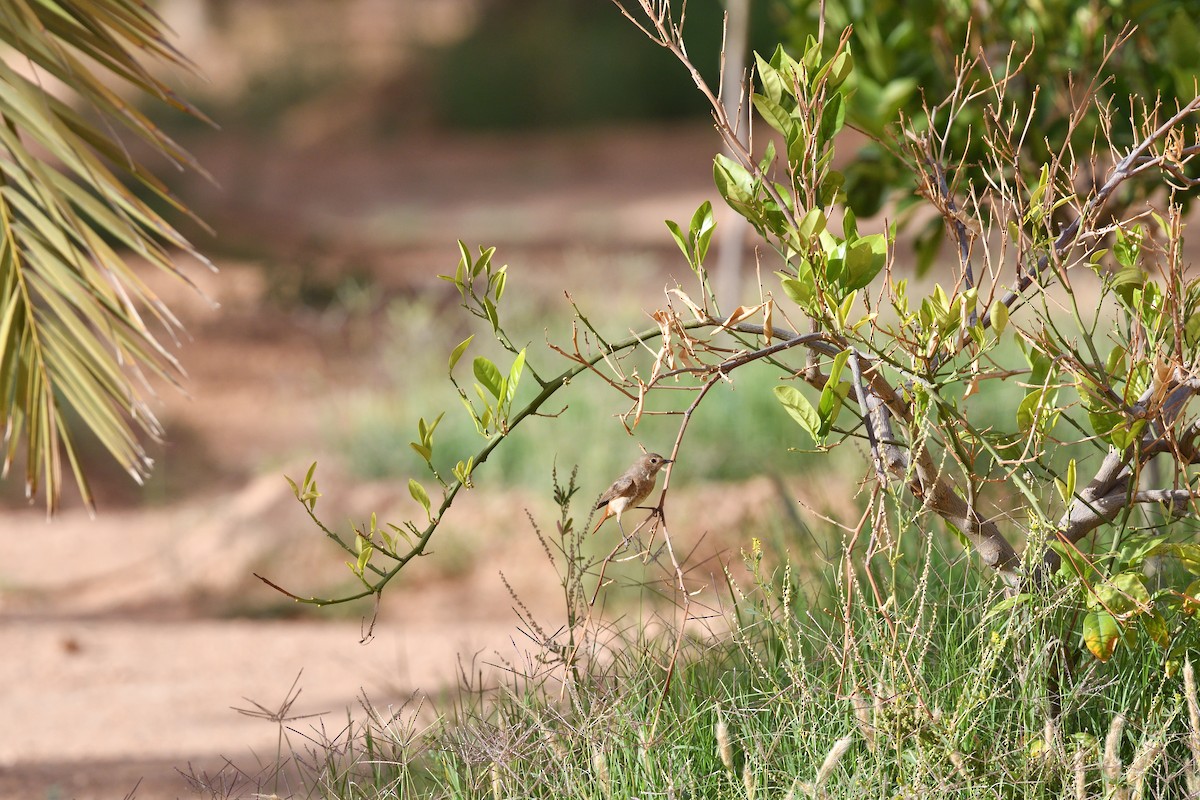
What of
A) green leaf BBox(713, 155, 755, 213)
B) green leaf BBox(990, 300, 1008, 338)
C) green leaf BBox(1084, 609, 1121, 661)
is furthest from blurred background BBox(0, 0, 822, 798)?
green leaf BBox(1084, 609, 1121, 661)

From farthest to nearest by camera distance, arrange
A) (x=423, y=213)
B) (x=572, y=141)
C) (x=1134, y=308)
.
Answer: (x=572, y=141) < (x=423, y=213) < (x=1134, y=308)

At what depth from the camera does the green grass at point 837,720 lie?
A: 1869 millimetres

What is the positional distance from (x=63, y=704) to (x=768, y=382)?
305 cm

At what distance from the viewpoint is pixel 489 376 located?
1855 millimetres

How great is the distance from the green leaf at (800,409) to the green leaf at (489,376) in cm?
38

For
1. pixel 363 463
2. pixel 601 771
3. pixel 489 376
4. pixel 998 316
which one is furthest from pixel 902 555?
pixel 363 463

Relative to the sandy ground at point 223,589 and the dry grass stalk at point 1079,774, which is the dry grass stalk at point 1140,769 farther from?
the sandy ground at point 223,589

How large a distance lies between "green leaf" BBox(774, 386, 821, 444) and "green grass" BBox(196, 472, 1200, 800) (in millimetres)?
202

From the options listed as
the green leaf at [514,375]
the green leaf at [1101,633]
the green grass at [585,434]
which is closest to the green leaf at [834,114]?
the green leaf at [514,375]

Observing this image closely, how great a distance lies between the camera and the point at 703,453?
5.32m

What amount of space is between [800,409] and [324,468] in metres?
4.18

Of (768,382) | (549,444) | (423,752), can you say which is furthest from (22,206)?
(768,382)

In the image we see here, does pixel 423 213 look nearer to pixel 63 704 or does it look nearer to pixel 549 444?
pixel 549 444

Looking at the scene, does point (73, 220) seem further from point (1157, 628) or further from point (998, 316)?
point (1157, 628)
